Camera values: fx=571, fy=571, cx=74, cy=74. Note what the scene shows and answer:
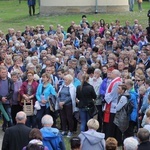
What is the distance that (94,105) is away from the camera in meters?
15.3

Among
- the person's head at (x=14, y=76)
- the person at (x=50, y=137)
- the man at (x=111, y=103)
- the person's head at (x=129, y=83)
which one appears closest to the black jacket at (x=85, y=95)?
the man at (x=111, y=103)

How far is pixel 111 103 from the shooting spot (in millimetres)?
14711

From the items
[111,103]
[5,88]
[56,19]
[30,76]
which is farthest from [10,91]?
[56,19]

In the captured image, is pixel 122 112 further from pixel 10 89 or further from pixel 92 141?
pixel 10 89

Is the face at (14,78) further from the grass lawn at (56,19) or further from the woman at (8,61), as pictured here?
the grass lawn at (56,19)

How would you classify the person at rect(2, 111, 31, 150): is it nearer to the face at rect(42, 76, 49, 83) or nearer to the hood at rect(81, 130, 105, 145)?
the hood at rect(81, 130, 105, 145)

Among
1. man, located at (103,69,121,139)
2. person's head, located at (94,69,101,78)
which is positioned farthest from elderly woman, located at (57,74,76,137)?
man, located at (103,69,121,139)

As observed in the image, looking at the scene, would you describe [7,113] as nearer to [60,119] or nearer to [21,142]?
[60,119]

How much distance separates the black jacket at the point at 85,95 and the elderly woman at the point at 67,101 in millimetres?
364

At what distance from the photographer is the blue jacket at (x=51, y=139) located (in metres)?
11.3

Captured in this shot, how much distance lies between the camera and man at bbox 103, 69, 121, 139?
14.7 m

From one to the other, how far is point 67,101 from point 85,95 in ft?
2.32

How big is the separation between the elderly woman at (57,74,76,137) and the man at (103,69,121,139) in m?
1.14

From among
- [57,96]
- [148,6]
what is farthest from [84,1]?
[57,96]
